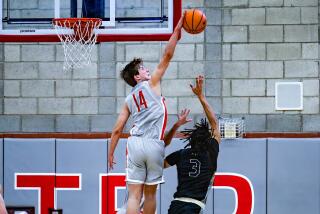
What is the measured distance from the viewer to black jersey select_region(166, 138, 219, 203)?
7426 millimetres

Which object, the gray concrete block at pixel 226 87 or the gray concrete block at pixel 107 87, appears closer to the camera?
the gray concrete block at pixel 226 87

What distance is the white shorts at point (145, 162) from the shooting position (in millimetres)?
7840

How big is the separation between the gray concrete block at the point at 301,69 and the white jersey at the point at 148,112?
2.75 meters

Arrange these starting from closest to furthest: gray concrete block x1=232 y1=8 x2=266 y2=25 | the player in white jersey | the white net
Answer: the player in white jersey → the white net → gray concrete block x1=232 y1=8 x2=266 y2=25

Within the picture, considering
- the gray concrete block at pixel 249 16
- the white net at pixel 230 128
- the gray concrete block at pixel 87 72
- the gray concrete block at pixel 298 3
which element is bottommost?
the white net at pixel 230 128

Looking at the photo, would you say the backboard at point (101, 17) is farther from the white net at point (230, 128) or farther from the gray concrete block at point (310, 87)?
the gray concrete block at point (310, 87)

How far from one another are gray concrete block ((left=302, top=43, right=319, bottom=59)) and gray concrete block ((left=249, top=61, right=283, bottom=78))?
313 mm

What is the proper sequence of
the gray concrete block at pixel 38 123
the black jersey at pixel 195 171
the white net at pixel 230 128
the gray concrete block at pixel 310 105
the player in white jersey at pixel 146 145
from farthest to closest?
the gray concrete block at pixel 38 123 → the gray concrete block at pixel 310 105 → the white net at pixel 230 128 → the player in white jersey at pixel 146 145 → the black jersey at pixel 195 171

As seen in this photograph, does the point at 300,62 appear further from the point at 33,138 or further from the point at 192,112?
the point at 33,138

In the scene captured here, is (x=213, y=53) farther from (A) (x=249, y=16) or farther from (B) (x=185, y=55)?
(A) (x=249, y=16)

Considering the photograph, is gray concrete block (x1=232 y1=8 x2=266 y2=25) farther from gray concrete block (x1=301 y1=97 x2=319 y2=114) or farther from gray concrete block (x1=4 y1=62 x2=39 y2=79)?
gray concrete block (x1=4 y1=62 x2=39 y2=79)

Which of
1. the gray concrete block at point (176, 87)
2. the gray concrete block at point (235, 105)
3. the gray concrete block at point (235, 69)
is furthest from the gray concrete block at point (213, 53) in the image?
the gray concrete block at point (235, 105)

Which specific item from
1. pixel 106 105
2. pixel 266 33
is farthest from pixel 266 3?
pixel 106 105

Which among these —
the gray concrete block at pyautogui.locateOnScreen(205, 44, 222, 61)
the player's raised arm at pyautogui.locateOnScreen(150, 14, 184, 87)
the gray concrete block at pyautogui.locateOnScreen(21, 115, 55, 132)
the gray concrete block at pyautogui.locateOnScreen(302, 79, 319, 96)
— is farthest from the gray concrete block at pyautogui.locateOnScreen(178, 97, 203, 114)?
the player's raised arm at pyautogui.locateOnScreen(150, 14, 184, 87)
